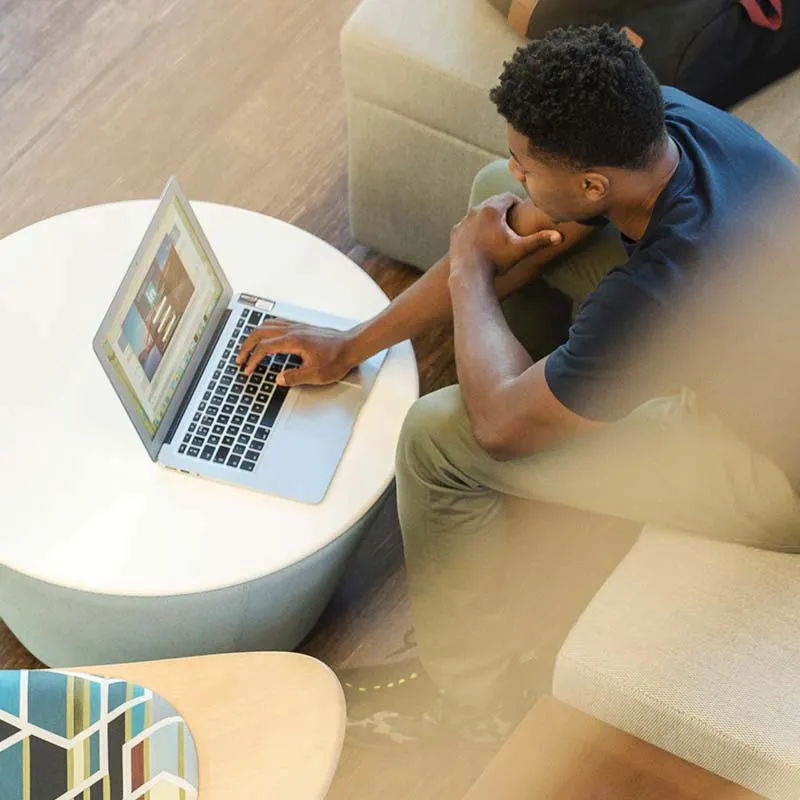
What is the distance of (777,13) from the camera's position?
1750 mm

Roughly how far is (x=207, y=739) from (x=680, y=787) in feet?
1.79

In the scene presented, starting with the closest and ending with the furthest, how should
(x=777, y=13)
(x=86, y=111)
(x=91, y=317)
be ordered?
(x=91, y=317)
(x=777, y=13)
(x=86, y=111)

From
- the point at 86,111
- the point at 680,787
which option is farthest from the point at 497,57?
the point at 680,787

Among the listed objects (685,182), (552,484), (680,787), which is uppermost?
(685,182)

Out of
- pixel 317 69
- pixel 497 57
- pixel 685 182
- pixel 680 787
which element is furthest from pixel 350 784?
pixel 317 69

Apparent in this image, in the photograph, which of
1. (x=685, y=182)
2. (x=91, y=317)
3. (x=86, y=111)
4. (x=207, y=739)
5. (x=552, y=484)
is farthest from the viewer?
(x=86, y=111)

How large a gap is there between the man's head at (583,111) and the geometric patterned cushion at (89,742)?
0.70 m

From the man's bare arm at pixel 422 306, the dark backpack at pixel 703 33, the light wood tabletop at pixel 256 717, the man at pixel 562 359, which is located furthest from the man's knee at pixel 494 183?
the light wood tabletop at pixel 256 717

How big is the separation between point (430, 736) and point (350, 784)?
0.44 ft

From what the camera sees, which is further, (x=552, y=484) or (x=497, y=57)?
(x=497, y=57)

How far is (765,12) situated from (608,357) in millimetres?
784

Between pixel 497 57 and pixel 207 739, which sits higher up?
pixel 497 57

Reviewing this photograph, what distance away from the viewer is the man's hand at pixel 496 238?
155 cm

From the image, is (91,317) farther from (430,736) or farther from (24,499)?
(430,736)
